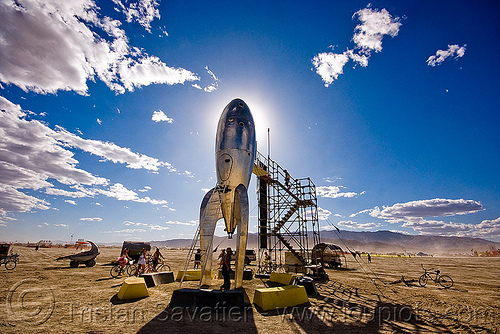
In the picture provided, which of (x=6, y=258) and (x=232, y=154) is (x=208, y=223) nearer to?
(x=232, y=154)

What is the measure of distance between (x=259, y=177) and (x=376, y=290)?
44.4ft

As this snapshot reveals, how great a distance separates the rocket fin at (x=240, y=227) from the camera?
10742 mm

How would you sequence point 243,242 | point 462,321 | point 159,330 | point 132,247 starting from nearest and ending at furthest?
point 159,330, point 462,321, point 243,242, point 132,247

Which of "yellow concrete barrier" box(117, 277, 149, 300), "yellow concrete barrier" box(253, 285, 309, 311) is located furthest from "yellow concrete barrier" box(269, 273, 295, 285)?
"yellow concrete barrier" box(117, 277, 149, 300)

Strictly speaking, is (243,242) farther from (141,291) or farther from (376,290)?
(376,290)

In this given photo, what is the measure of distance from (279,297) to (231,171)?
6320 mm

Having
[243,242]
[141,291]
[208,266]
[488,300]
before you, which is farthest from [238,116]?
[488,300]

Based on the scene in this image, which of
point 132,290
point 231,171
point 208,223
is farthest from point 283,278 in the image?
point 132,290

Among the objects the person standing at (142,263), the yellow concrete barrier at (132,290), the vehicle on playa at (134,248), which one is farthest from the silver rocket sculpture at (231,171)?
the vehicle on playa at (134,248)

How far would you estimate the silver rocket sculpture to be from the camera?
11.8m

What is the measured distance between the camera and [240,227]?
11.4m

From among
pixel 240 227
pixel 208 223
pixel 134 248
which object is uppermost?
pixel 208 223

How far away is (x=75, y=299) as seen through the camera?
9.72m

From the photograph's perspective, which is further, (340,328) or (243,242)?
(243,242)
